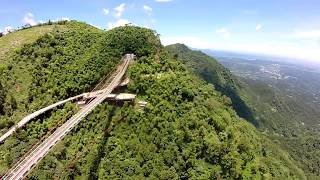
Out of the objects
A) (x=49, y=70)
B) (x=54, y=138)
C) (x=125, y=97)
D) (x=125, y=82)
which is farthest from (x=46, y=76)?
(x=54, y=138)

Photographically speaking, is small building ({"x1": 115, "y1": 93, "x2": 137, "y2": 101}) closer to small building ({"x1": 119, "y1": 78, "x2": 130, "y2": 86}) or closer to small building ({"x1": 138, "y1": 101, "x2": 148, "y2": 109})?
small building ({"x1": 138, "y1": 101, "x2": 148, "y2": 109})

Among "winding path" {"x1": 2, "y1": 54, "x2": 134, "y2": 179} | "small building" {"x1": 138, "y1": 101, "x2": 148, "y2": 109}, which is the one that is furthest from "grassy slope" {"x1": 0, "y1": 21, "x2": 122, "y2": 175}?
A: "small building" {"x1": 138, "y1": 101, "x2": 148, "y2": 109}

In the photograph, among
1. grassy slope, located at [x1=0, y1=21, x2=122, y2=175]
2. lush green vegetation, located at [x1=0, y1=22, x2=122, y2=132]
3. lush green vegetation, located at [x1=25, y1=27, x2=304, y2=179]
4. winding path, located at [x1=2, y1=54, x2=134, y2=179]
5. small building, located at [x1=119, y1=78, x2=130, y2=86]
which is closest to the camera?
winding path, located at [x1=2, y1=54, x2=134, y2=179]

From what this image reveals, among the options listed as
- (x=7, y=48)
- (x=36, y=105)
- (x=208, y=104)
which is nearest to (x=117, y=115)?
(x=36, y=105)

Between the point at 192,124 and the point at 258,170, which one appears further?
the point at 258,170

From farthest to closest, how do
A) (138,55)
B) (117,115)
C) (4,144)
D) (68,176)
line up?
1. (138,55)
2. (117,115)
3. (4,144)
4. (68,176)

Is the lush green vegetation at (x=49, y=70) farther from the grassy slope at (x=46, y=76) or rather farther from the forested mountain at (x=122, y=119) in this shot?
the forested mountain at (x=122, y=119)

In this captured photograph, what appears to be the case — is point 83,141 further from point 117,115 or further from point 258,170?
point 258,170

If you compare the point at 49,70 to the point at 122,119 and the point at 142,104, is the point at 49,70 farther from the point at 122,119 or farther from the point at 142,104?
the point at 122,119
